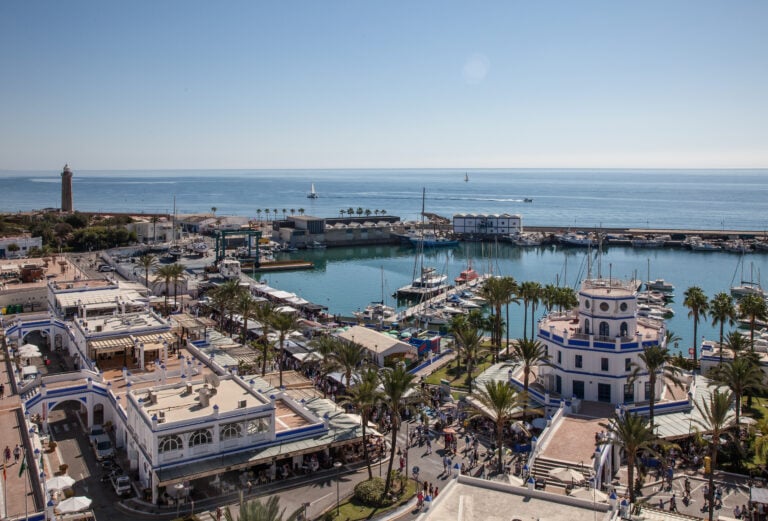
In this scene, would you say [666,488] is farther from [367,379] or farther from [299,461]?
[299,461]

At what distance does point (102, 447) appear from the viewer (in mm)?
37906

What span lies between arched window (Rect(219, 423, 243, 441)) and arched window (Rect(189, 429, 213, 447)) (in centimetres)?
62

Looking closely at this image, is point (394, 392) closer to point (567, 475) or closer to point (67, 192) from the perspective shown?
point (567, 475)

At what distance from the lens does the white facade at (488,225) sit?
163000 mm

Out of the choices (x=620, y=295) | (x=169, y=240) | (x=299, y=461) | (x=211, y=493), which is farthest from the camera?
(x=169, y=240)

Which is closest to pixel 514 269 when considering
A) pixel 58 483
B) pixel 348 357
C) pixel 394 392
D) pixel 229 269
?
pixel 229 269

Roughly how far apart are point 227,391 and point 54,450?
1001cm

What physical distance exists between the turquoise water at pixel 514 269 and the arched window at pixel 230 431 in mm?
49156

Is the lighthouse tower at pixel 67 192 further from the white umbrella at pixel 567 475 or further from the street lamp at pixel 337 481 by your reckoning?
the white umbrella at pixel 567 475

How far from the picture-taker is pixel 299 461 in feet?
118

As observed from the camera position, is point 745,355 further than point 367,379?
Yes

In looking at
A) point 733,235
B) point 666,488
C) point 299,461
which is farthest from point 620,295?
point 733,235

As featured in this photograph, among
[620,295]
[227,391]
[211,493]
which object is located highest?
[620,295]

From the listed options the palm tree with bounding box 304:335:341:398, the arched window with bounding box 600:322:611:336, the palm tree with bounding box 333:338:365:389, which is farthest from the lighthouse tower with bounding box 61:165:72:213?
the arched window with bounding box 600:322:611:336
